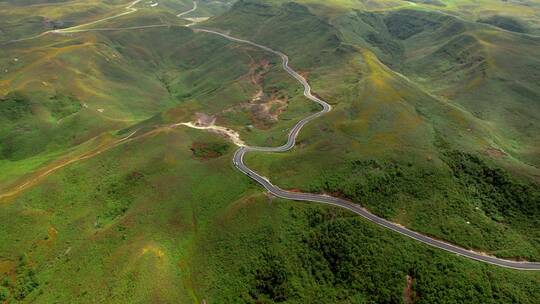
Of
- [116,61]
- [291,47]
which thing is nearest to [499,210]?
[291,47]

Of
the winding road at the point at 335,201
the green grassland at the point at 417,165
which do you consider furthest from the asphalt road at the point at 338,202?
the green grassland at the point at 417,165

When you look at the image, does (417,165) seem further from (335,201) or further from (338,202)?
(335,201)

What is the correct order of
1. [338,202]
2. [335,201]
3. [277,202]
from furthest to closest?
[277,202]
[335,201]
[338,202]

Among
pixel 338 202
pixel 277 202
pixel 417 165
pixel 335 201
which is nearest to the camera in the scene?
pixel 338 202

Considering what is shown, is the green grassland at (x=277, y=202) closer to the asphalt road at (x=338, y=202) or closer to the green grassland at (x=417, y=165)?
the green grassland at (x=417, y=165)

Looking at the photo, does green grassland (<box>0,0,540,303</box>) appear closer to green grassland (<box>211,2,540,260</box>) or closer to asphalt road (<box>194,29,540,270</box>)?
green grassland (<box>211,2,540,260</box>)

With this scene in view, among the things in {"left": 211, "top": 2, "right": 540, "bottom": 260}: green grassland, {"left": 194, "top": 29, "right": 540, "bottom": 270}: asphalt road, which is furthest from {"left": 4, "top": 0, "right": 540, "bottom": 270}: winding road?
{"left": 211, "top": 2, "right": 540, "bottom": 260}: green grassland

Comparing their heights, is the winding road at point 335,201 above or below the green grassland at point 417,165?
below

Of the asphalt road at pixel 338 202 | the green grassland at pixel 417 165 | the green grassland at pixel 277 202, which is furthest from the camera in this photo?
the green grassland at pixel 417 165

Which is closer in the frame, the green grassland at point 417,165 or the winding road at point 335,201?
the winding road at point 335,201

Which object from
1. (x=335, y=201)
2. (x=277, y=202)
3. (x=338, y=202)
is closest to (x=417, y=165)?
(x=338, y=202)

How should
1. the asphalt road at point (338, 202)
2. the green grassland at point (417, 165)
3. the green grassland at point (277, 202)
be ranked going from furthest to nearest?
1. the green grassland at point (417, 165)
2. the green grassland at point (277, 202)
3. the asphalt road at point (338, 202)

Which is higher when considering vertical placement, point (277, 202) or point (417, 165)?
point (417, 165)
